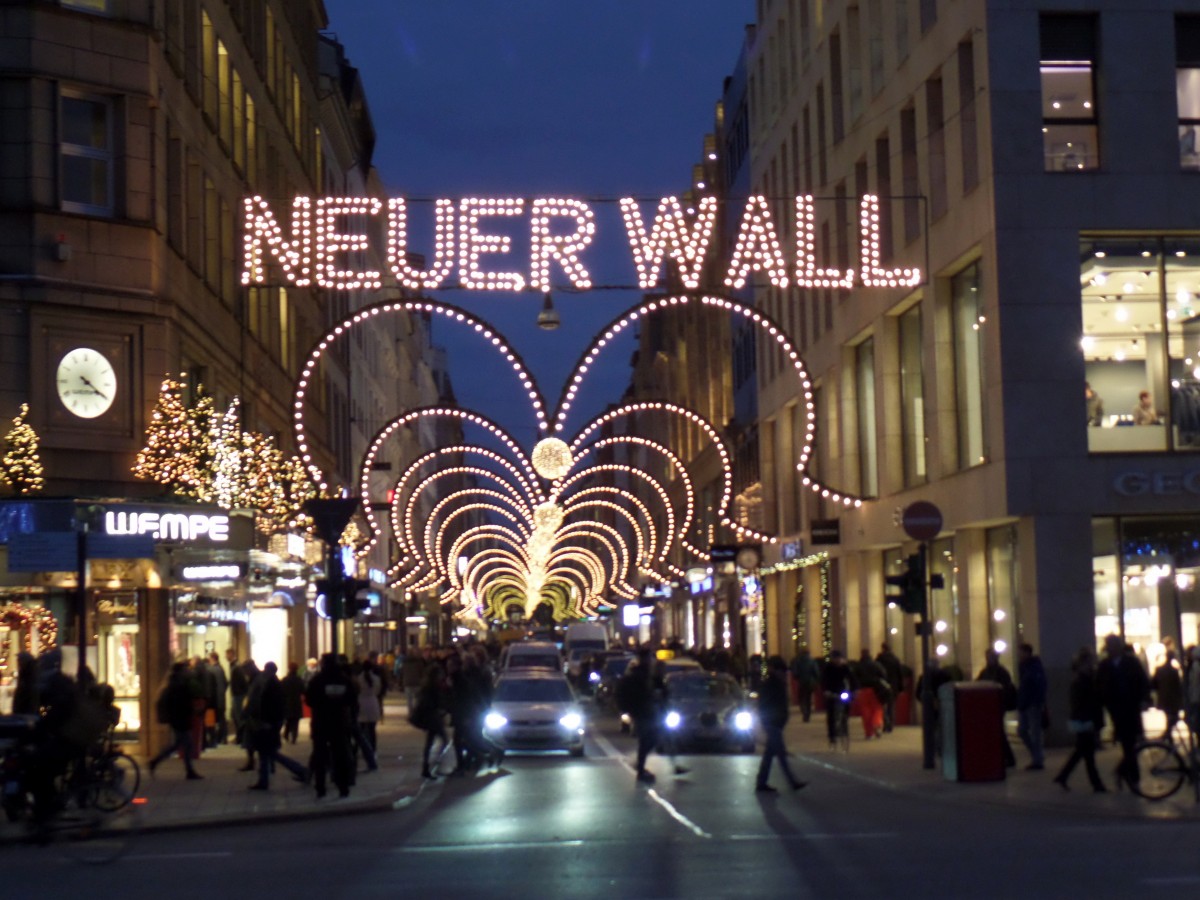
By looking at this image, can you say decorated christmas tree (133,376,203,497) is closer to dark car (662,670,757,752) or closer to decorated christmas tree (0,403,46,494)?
decorated christmas tree (0,403,46,494)

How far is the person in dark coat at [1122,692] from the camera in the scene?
21.3 metres

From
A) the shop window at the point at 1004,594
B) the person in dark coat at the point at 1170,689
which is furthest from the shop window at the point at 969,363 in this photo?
the person in dark coat at the point at 1170,689

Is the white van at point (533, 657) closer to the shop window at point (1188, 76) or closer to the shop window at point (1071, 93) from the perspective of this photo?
the shop window at point (1071, 93)

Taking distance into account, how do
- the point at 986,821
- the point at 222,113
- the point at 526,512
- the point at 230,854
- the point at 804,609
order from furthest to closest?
the point at 526,512 → the point at 804,609 → the point at 222,113 → the point at 986,821 → the point at 230,854

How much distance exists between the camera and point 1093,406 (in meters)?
30.6

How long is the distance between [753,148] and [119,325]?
1277 inches

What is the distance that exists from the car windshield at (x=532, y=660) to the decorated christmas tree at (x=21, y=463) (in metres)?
20.5

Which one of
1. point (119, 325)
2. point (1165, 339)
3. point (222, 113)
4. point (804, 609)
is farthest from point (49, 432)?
point (804, 609)

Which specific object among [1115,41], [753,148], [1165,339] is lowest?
[1165,339]

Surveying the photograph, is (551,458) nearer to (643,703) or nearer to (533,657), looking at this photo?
(533,657)

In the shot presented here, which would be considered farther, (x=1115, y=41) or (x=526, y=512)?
(x=526, y=512)

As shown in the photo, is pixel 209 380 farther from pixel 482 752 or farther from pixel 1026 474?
pixel 1026 474

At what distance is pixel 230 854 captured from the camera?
17516 mm

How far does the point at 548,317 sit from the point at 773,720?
19.8 metres
